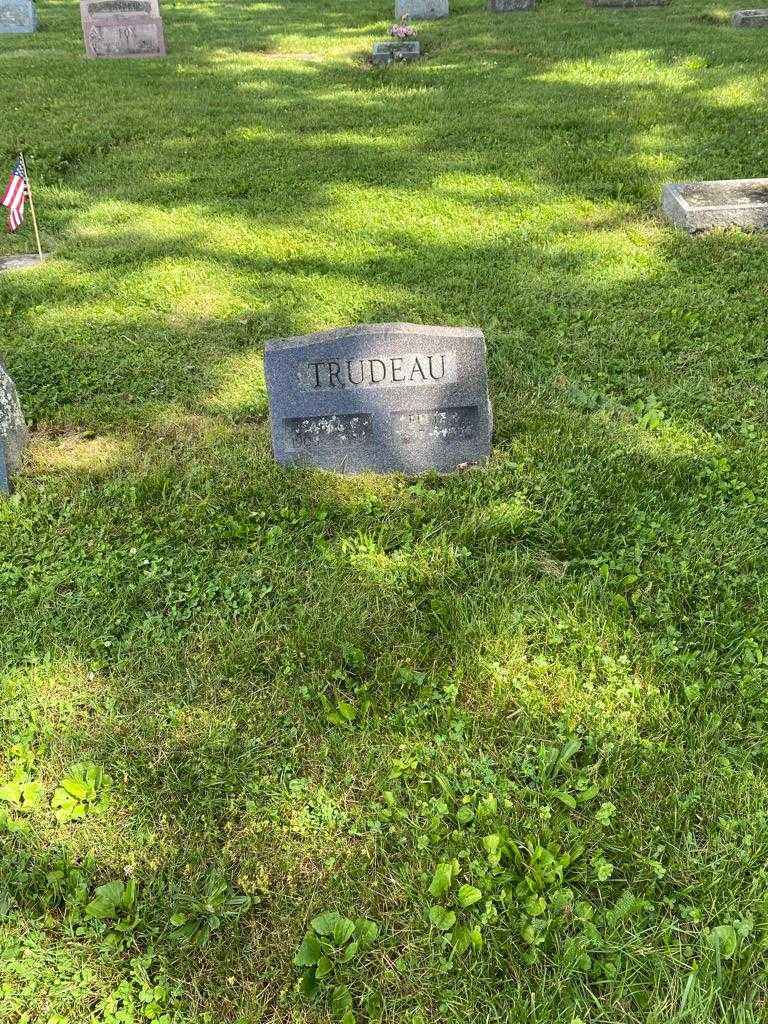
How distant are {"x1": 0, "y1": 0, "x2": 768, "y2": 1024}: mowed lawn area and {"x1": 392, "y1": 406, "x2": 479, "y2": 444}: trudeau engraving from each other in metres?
0.25

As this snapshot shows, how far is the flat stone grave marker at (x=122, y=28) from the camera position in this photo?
509 inches

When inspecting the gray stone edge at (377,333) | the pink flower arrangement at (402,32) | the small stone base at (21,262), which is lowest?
the gray stone edge at (377,333)

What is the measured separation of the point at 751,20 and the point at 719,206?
28.3ft

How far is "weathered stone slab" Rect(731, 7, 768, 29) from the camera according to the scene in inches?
478

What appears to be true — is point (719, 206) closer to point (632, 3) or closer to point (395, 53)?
point (395, 53)

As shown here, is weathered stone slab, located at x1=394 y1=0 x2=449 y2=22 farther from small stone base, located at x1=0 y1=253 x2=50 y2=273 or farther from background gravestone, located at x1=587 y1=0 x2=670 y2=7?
small stone base, located at x1=0 y1=253 x2=50 y2=273

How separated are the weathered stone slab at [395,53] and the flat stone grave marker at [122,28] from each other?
3.98 meters

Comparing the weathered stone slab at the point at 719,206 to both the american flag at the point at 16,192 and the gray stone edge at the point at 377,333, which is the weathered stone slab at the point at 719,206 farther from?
the american flag at the point at 16,192

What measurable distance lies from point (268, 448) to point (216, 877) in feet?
7.79

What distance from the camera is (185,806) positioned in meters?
2.49

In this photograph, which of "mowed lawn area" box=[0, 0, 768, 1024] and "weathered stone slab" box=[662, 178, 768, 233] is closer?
"mowed lawn area" box=[0, 0, 768, 1024]

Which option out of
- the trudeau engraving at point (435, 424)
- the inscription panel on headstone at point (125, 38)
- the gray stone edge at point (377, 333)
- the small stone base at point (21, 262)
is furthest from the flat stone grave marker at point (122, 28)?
the trudeau engraving at point (435, 424)

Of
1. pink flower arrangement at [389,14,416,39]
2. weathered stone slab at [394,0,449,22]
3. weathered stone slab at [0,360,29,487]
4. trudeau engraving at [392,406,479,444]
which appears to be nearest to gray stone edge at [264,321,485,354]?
trudeau engraving at [392,406,479,444]

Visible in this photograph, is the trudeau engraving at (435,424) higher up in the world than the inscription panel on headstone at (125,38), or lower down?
lower down
